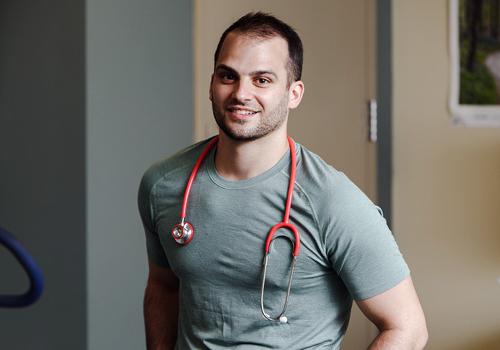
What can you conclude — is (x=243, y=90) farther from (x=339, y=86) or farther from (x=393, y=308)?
(x=339, y=86)

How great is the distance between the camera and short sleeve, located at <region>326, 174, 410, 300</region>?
127cm

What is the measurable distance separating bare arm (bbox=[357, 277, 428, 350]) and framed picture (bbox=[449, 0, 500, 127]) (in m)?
1.48

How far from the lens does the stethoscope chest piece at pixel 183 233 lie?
1343mm

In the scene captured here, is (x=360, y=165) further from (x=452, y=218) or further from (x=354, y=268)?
(x=354, y=268)

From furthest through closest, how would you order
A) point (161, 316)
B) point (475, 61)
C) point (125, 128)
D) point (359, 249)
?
point (475, 61)
point (125, 128)
point (161, 316)
point (359, 249)

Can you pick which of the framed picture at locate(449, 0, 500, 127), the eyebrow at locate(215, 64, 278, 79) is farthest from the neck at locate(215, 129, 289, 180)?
the framed picture at locate(449, 0, 500, 127)

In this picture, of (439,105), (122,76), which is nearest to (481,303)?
(439,105)

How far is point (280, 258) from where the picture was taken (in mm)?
1297

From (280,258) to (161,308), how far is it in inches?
13.7
